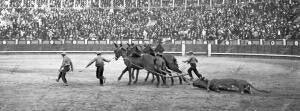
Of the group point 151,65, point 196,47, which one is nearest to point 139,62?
point 151,65

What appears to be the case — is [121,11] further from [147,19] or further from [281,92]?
[281,92]

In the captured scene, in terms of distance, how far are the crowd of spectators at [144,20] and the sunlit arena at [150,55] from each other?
0.31 feet

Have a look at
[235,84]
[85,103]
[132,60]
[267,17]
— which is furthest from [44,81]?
[267,17]

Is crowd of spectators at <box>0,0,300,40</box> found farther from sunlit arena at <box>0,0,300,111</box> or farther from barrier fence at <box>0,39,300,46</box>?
barrier fence at <box>0,39,300,46</box>

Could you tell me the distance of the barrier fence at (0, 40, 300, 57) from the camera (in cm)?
2938

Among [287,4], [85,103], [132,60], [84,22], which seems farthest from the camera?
[84,22]

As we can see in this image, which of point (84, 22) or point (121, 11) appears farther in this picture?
point (121, 11)

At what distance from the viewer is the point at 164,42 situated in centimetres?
3638

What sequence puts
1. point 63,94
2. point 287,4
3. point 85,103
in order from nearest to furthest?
1. point 85,103
2. point 63,94
3. point 287,4

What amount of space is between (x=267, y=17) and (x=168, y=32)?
29.6ft

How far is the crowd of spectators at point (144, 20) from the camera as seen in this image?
32.1m

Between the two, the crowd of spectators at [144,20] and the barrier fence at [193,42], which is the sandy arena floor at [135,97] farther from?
the crowd of spectators at [144,20]

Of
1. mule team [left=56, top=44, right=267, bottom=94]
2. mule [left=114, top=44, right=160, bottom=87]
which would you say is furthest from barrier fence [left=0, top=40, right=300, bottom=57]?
mule [left=114, top=44, right=160, bottom=87]

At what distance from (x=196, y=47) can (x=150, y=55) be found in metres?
21.6
